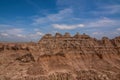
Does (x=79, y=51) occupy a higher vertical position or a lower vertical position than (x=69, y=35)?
lower

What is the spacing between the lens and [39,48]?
228ft

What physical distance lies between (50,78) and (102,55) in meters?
21.1

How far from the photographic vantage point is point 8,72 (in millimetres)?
57344

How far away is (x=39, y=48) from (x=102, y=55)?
21.3 meters

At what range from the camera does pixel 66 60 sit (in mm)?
62844

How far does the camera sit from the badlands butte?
2191 inches

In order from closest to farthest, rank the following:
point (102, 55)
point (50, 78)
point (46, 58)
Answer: point (50, 78) < point (46, 58) < point (102, 55)

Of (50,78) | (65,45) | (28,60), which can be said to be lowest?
(50,78)

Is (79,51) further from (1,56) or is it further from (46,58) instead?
(1,56)

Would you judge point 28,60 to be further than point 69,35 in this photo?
No

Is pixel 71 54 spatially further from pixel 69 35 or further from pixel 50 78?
pixel 50 78

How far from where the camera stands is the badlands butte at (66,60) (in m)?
55.7

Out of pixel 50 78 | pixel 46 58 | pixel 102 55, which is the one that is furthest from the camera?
pixel 102 55

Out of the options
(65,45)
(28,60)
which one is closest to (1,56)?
(28,60)
